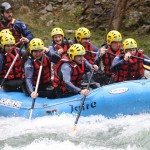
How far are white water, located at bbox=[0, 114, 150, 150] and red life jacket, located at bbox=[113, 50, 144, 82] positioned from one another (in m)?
1.29

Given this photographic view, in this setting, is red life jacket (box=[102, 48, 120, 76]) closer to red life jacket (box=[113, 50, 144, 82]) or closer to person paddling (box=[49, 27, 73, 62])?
red life jacket (box=[113, 50, 144, 82])

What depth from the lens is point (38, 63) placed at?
1008 cm

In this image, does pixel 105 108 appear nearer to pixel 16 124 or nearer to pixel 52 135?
pixel 52 135

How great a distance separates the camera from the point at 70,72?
31.6ft

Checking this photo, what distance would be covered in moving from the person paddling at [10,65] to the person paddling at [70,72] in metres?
1.07

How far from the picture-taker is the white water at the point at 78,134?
841 cm

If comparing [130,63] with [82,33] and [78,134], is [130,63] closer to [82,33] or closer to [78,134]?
[82,33]

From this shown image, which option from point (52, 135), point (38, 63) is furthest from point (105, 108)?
point (38, 63)

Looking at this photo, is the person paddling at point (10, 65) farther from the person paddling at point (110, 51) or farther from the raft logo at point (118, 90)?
the raft logo at point (118, 90)

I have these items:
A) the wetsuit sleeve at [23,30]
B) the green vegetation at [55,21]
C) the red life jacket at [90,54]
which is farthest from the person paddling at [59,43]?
the green vegetation at [55,21]

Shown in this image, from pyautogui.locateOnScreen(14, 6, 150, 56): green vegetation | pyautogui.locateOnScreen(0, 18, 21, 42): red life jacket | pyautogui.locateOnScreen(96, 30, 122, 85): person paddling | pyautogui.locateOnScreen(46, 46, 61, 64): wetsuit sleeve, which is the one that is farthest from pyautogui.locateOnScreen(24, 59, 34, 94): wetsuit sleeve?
pyautogui.locateOnScreen(14, 6, 150, 56): green vegetation

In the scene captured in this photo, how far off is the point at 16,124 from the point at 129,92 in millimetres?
2483

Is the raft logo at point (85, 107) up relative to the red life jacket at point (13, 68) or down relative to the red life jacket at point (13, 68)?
down

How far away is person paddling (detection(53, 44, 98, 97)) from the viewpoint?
9555mm
